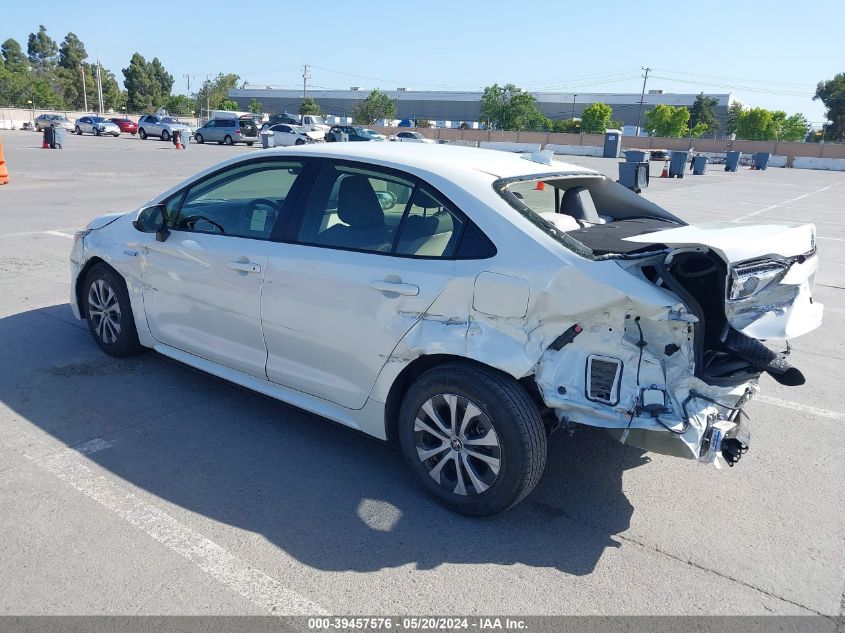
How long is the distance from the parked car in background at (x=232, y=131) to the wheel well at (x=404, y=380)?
4367 cm

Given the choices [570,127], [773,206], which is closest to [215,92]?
[570,127]

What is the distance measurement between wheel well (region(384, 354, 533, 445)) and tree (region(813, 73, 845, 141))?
362 feet

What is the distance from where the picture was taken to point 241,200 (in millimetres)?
4477

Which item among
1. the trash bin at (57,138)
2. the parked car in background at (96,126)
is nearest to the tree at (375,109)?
the parked car in background at (96,126)

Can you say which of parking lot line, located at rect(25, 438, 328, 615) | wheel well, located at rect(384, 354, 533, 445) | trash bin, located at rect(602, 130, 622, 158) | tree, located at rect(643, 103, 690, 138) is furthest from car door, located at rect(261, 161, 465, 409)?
tree, located at rect(643, 103, 690, 138)

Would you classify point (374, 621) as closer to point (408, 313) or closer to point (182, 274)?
point (408, 313)

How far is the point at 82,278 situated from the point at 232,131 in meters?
41.6

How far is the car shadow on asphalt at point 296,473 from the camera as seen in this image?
3.13 metres

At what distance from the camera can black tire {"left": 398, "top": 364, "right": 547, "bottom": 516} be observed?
3092 mm

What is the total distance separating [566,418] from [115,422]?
276 cm

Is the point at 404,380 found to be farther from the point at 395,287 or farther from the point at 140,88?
the point at 140,88

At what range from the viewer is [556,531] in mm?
3281

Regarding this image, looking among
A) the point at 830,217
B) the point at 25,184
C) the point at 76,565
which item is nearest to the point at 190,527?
the point at 76,565

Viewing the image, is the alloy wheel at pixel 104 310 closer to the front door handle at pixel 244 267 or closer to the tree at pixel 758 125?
the front door handle at pixel 244 267
